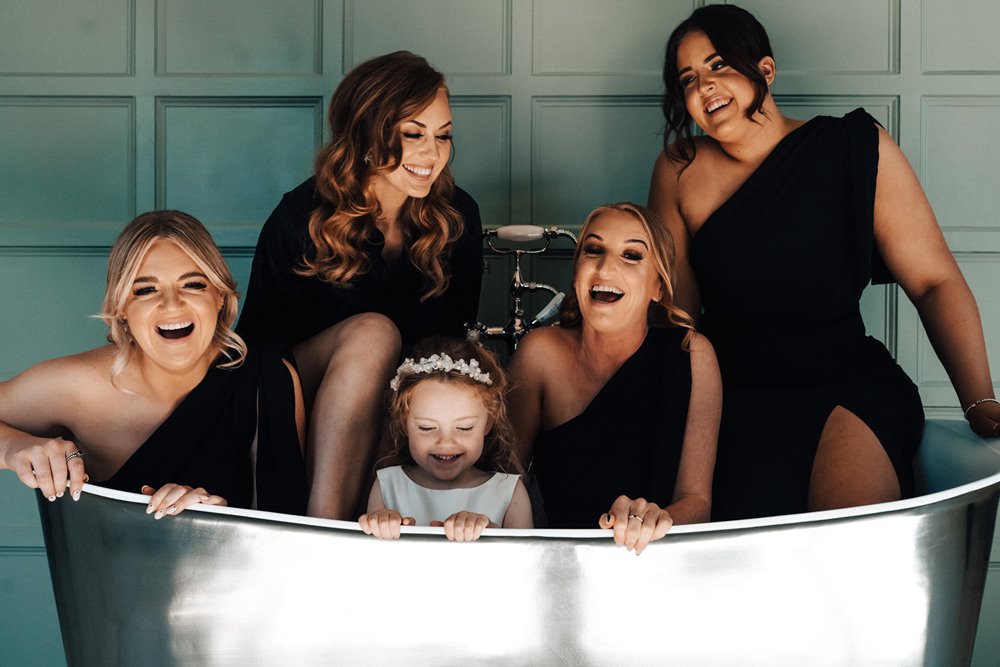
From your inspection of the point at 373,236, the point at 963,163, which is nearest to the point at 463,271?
the point at 373,236

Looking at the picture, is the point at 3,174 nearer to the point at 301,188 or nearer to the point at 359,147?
the point at 301,188

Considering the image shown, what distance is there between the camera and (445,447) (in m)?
1.42

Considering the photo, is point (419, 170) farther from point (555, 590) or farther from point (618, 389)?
point (555, 590)

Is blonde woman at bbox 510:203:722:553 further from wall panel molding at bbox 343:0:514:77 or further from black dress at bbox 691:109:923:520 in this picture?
wall panel molding at bbox 343:0:514:77

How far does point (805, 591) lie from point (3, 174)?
1.89 m

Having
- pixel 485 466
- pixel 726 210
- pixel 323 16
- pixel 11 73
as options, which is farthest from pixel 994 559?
pixel 11 73

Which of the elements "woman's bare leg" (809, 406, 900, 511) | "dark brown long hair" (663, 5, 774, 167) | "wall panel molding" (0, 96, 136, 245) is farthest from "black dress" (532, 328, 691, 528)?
"wall panel molding" (0, 96, 136, 245)

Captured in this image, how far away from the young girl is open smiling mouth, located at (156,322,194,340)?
1.02ft

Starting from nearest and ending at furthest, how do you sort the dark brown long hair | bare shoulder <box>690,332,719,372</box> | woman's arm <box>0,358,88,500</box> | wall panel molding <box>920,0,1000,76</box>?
woman's arm <box>0,358,88,500</box> < bare shoulder <box>690,332,719,372</box> < the dark brown long hair < wall panel molding <box>920,0,1000,76</box>

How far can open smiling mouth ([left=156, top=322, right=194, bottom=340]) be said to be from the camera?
1315 mm

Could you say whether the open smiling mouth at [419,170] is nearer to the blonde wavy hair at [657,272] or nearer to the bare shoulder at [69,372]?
the blonde wavy hair at [657,272]

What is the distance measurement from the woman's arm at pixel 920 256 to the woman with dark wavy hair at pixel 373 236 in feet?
→ 2.39

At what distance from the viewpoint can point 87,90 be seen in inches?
79.8

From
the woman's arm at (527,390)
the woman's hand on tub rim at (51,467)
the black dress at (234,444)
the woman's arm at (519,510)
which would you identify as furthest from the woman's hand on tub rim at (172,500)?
the woman's arm at (527,390)
